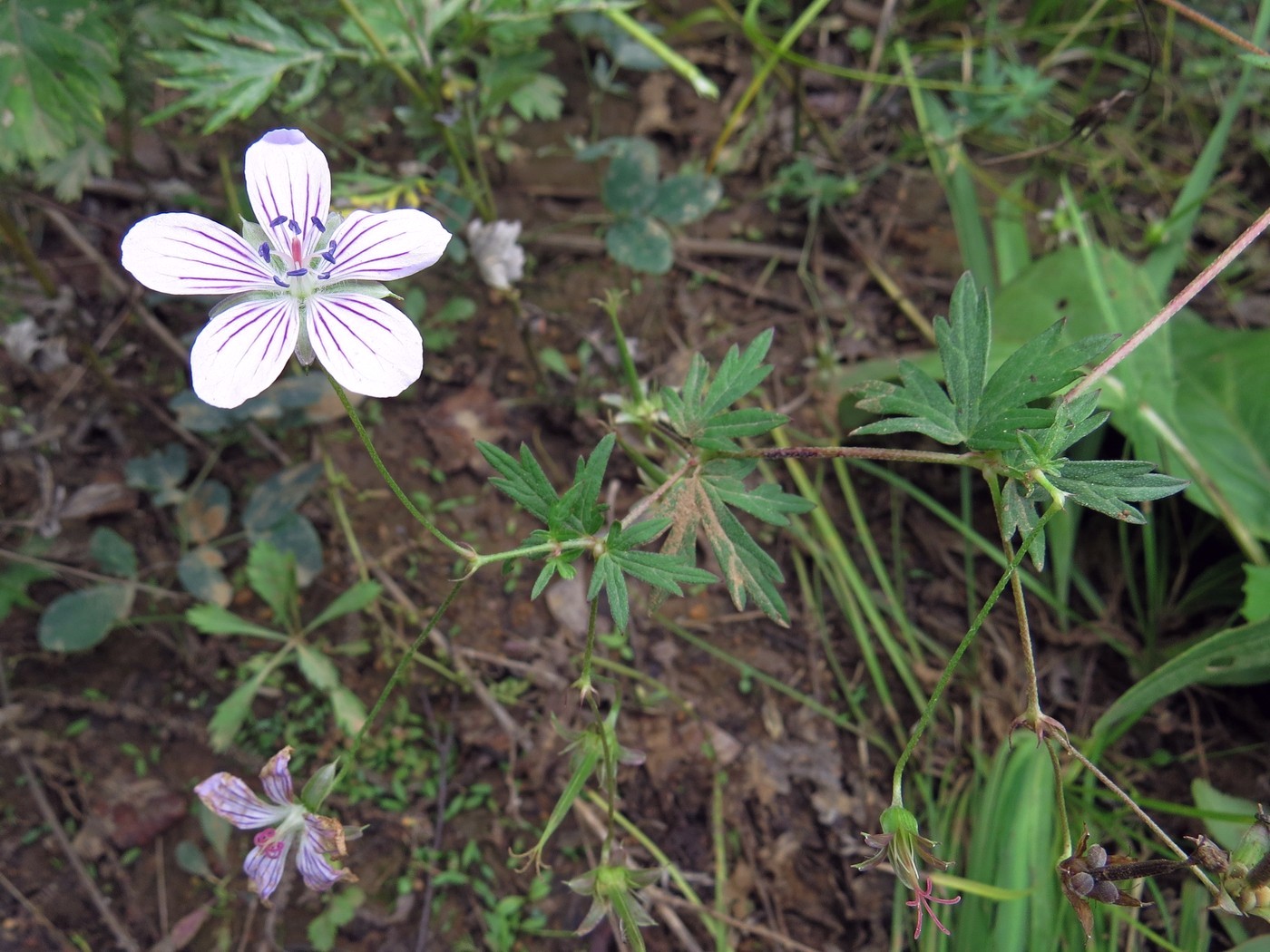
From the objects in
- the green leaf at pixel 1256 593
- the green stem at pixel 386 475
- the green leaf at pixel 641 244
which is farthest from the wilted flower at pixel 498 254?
the green leaf at pixel 1256 593

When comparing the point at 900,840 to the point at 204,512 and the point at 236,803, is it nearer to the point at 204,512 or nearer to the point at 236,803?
the point at 236,803

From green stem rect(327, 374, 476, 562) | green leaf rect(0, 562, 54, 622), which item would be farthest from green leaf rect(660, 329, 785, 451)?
green leaf rect(0, 562, 54, 622)

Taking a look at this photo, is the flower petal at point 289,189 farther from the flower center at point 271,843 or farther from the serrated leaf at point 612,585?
the flower center at point 271,843

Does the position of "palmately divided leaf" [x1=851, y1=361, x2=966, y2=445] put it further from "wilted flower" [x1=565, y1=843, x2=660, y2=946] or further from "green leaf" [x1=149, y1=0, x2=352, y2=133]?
"green leaf" [x1=149, y1=0, x2=352, y2=133]

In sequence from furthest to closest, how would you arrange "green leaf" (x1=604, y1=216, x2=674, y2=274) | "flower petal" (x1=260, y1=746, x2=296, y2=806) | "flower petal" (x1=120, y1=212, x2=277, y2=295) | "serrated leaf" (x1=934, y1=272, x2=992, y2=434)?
"green leaf" (x1=604, y1=216, x2=674, y2=274) → "serrated leaf" (x1=934, y1=272, x2=992, y2=434) → "flower petal" (x1=260, y1=746, x2=296, y2=806) → "flower petal" (x1=120, y1=212, x2=277, y2=295)

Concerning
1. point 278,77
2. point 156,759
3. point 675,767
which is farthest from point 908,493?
point 156,759

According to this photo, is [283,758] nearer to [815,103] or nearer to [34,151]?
[34,151]
